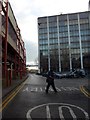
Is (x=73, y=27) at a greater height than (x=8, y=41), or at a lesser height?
greater

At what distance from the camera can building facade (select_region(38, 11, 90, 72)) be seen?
9669 cm

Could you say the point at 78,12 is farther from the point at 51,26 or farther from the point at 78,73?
the point at 78,73

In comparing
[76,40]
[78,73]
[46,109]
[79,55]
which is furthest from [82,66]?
[46,109]

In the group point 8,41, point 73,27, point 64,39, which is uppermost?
Result: point 73,27

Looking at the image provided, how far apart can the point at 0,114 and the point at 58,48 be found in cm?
9430

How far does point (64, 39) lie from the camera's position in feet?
333

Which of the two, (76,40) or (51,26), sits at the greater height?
(51,26)

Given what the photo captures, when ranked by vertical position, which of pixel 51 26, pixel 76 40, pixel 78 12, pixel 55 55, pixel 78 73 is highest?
pixel 78 12

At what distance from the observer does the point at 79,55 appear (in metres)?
97.5

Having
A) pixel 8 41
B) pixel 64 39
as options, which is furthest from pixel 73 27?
pixel 8 41

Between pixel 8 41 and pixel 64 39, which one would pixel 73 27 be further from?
pixel 8 41

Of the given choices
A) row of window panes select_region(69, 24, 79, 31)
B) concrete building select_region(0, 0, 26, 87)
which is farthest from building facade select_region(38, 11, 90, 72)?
concrete building select_region(0, 0, 26, 87)

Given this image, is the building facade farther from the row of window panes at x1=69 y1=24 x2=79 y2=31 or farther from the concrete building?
the concrete building

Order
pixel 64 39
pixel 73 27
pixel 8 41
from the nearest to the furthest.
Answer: pixel 8 41, pixel 73 27, pixel 64 39
